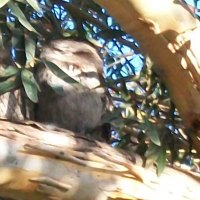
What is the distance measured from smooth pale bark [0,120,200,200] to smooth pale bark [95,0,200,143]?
186 millimetres

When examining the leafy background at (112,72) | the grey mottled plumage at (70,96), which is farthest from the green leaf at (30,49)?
the grey mottled plumage at (70,96)

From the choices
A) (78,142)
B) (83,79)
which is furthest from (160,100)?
(78,142)

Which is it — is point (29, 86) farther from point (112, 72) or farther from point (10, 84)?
point (112, 72)

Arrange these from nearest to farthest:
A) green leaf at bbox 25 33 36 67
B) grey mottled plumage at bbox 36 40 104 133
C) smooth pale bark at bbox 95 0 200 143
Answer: smooth pale bark at bbox 95 0 200 143 → green leaf at bbox 25 33 36 67 → grey mottled plumage at bbox 36 40 104 133

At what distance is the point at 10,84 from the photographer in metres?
1.55

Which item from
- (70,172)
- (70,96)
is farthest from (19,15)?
(70,96)

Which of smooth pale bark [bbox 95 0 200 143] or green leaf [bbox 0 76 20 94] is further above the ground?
smooth pale bark [bbox 95 0 200 143]

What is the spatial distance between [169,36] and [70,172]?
0.33m

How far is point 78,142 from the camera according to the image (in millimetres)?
1479

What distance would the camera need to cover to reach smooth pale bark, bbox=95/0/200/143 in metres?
1.31

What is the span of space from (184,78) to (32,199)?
1.23 ft

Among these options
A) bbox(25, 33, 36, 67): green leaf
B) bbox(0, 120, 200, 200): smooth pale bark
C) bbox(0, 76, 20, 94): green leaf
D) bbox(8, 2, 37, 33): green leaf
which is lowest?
bbox(0, 120, 200, 200): smooth pale bark

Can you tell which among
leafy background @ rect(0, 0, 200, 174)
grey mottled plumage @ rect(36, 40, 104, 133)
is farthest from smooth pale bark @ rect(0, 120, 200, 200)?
grey mottled plumage @ rect(36, 40, 104, 133)

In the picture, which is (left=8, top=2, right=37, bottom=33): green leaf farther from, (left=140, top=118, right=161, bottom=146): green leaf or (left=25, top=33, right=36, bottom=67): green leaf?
(left=140, top=118, right=161, bottom=146): green leaf
